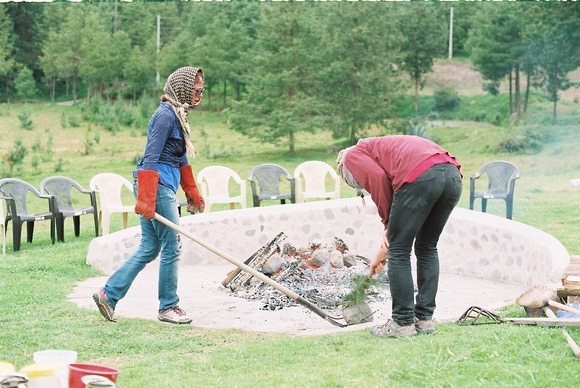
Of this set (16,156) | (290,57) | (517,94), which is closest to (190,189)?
(16,156)

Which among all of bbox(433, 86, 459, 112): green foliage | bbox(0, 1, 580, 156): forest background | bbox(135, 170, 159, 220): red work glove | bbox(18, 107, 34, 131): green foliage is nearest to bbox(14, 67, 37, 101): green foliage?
bbox(0, 1, 580, 156): forest background

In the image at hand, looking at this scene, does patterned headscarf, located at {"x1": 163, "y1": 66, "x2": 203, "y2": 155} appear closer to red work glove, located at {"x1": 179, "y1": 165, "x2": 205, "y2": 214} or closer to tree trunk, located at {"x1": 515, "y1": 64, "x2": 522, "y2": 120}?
red work glove, located at {"x1": 179, "y1": 165, "x2": 205, "y2": 214}

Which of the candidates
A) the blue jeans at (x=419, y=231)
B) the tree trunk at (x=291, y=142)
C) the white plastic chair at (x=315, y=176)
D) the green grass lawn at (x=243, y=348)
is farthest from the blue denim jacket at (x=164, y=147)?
the tree trunk at (x=291, y=142)

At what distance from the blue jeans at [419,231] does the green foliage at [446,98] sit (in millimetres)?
17197

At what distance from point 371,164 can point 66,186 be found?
20.8 feet

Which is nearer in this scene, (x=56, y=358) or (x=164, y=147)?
(x=56, y=358)

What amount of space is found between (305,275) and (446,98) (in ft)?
50.7

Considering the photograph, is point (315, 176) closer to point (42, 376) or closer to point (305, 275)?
point (305, 275)

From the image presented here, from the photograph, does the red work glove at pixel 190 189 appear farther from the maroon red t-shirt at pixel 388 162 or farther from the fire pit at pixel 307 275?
the maroon red t-shirt at pixel 388 162

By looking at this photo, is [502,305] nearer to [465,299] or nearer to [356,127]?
[465,299]

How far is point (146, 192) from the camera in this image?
5703 millimetres

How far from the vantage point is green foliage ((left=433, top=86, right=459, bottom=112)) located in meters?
22.1

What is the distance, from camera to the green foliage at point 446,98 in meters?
22.1

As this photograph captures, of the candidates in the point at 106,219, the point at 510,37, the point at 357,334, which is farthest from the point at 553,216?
the point at 510,37
